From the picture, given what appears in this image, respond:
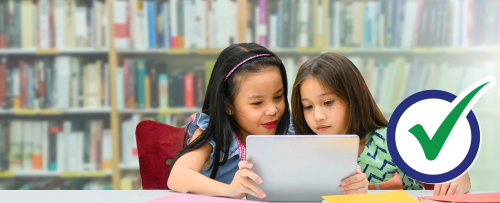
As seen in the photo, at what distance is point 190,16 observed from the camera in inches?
76.7

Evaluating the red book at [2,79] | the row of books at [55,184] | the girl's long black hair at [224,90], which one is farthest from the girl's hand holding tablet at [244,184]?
the red book at [2,79]

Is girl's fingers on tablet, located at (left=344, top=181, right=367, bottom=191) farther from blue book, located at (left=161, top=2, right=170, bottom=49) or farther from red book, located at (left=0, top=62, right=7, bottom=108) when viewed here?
red book, located at (left=0, top=62, right=7, bottom=108)

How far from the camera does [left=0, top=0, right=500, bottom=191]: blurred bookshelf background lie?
1.92 metres

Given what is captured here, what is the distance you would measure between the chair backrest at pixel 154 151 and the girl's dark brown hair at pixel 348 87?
0.43 metres

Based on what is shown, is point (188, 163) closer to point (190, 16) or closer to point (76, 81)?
point (190, 16)

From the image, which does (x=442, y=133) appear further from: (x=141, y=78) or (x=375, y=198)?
(x=141, y=78)

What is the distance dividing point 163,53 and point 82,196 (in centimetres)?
139

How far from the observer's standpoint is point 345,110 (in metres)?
0.97

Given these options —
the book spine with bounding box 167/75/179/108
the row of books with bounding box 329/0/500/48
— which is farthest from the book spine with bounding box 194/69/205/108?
the row of books with bounding box 329/0/500/48

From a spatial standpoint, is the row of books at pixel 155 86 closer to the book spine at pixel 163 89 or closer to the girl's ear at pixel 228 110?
the book spine at pixel 163 89

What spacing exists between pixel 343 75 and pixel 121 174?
161 centimetres

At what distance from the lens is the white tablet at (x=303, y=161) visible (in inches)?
23.7

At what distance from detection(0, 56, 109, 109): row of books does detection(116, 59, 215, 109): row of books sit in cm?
12

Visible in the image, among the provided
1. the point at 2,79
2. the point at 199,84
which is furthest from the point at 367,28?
the point at 2,79
